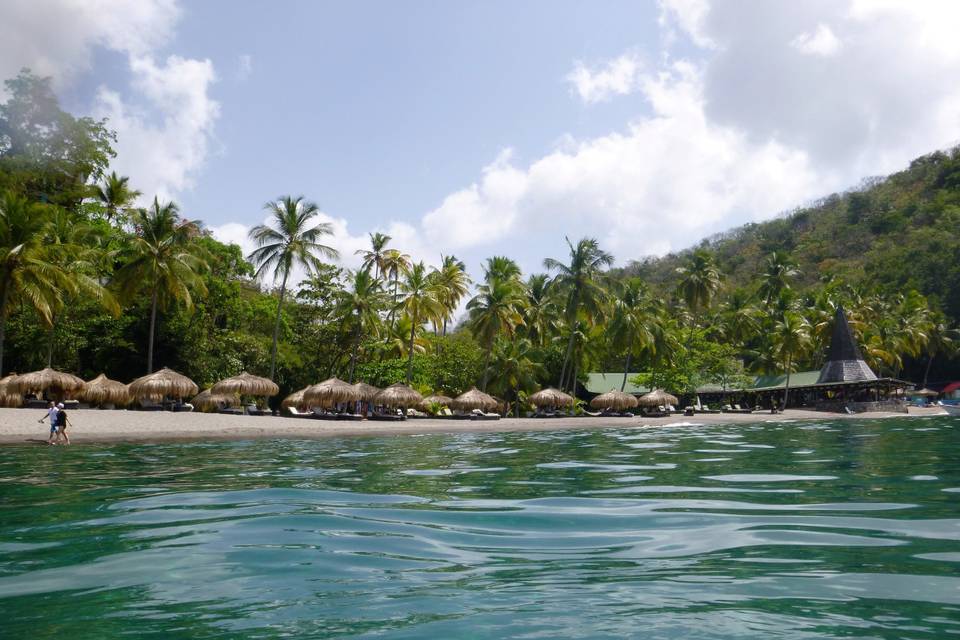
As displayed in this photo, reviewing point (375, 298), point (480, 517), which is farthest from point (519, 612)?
point (375, 298)

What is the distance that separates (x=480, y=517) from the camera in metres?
6.12

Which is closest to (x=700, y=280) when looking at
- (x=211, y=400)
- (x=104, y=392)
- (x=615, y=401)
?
(x=615, y=401)

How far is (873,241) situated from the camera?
85.8 metres

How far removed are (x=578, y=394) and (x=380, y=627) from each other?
52.6 meters

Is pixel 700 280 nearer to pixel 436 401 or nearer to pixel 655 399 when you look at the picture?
pixel 655 399

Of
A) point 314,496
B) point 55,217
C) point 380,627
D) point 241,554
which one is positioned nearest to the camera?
point 380,627

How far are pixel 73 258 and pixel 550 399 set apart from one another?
84.2 feet

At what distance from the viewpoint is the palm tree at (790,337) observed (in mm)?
52094

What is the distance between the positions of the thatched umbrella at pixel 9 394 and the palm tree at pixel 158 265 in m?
5.73

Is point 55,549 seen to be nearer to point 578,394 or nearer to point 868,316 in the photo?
point 578,394

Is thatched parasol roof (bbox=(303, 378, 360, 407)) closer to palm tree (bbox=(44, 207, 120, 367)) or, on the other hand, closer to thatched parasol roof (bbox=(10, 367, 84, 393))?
palm tree (bbox=(44, 207, 120, 367))

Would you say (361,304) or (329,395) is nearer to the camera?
(329,395)

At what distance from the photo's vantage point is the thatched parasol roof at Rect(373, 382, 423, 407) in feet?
106

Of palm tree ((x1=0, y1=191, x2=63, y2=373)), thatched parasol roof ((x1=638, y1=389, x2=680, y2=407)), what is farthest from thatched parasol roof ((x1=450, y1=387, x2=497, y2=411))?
palm tree ((x1=0, y1=191, x2=63, y2=373))
